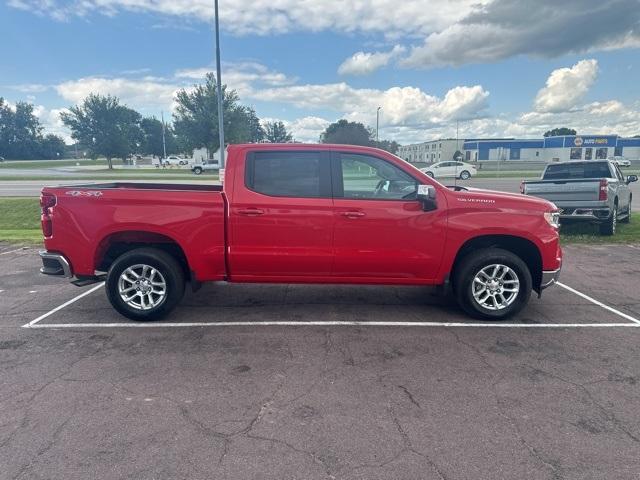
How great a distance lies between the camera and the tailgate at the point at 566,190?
887cm

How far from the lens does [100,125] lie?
47.8 metres

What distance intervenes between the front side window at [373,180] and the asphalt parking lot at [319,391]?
1.45 m

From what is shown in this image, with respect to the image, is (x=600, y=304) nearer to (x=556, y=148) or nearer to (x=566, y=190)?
(x=566, y=190)

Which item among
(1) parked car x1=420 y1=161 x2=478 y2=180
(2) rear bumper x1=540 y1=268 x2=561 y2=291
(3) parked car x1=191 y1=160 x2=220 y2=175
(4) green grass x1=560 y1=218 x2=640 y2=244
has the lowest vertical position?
(4) green grass x1=560 y1=218 x2=640 y2=244

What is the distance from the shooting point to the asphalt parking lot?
251 cm

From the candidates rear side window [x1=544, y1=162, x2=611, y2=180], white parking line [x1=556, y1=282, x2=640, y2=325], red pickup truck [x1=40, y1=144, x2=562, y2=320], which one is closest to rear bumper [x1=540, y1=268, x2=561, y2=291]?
red pickup truck [x1=40, y1=144, x2=562, y2=320]

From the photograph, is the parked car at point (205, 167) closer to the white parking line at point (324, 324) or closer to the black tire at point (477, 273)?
the white parking line at point (324, 324)

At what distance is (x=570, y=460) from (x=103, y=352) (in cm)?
391

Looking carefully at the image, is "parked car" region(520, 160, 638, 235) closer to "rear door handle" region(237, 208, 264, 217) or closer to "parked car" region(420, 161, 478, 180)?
"rear door handle" region(237, 208, 264, 217)

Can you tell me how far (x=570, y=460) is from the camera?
252 cm

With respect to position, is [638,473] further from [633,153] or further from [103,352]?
[633,153]

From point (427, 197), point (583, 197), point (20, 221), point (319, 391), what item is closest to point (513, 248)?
point (427, 197)

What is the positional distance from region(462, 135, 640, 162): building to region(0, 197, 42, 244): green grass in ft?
216

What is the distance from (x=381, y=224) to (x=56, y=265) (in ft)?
12.1
